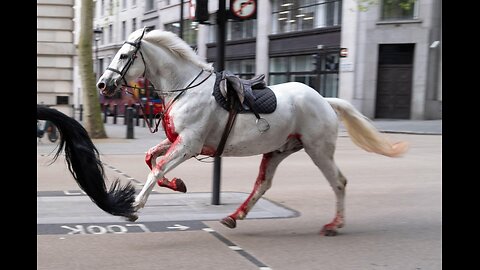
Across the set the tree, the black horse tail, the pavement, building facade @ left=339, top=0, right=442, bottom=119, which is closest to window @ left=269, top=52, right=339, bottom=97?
building facade @ left=339, top=0, right=442, bottom=119

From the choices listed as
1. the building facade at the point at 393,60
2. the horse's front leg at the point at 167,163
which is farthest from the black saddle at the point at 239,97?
the building facade at the point at 393,60

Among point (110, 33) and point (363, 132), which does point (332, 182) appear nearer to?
point (363, 132)

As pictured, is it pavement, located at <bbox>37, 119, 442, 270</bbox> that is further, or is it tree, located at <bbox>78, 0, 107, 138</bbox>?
tree, located at <bbox>78, 0, 107, 138</bbox>

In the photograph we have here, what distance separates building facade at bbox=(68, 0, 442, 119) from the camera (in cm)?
2772

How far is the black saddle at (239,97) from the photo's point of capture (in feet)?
18.3

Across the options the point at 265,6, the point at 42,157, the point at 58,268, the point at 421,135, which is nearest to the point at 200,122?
the point at 58,268

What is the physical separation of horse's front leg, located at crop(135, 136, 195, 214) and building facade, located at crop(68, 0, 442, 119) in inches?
758

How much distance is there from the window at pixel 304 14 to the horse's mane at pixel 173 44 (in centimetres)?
2601

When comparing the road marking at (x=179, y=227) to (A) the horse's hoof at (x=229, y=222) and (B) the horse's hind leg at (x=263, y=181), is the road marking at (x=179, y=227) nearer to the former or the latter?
(A) the horse's hoof at (x=229, y=222)

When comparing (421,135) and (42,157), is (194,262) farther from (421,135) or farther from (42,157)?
(421,135)

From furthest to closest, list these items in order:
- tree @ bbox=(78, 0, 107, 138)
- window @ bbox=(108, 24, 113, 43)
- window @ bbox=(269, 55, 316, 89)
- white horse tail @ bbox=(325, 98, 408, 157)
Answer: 1. window @ bbox=(108, 24, 113, 43)
2. window @ bbox=(269, 55, 316, 89)
3. tree @ bbox=(78, 0, 107, 138)
4. white horse tail @ bbox=(325, 98, 408, 157)

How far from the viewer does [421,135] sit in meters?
21.2

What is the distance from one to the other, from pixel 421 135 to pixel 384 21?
945 centimetres

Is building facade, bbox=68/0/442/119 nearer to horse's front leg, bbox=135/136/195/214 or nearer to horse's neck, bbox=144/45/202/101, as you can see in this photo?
horse's neck, bbox=144/45/202/101
